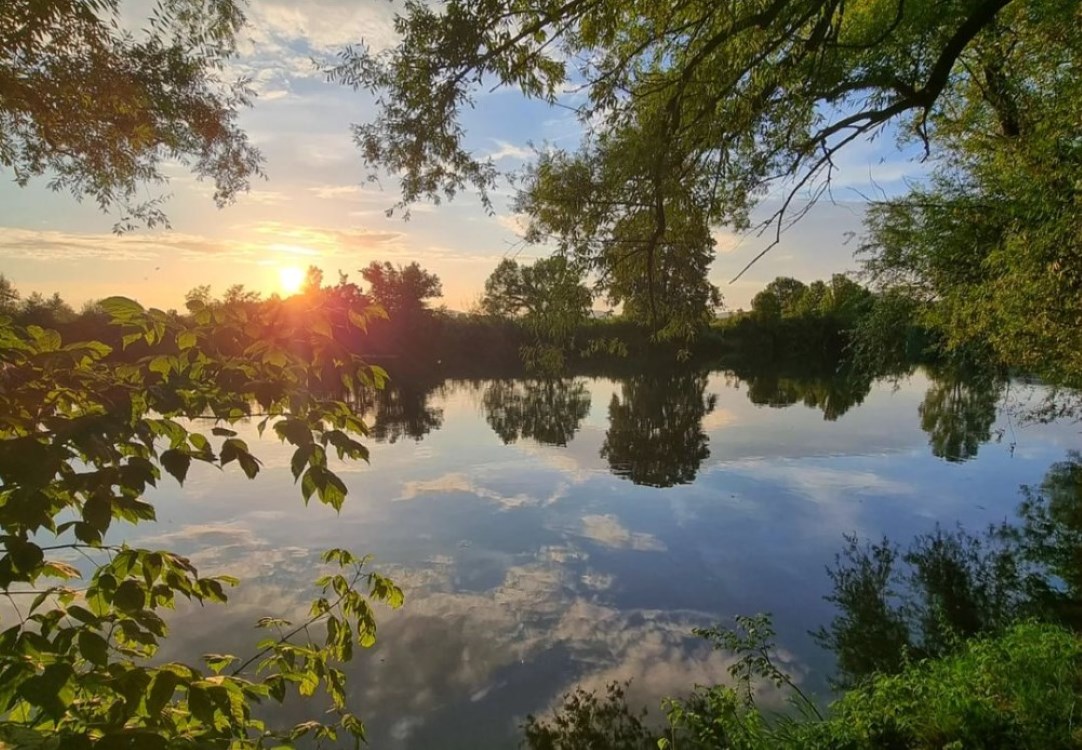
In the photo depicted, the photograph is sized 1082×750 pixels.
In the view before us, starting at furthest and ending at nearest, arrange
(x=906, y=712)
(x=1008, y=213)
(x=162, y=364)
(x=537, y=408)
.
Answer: (x=537, y=408)
(x=1008, y=213)
(x=906, y=712)
(x=162, y=364)

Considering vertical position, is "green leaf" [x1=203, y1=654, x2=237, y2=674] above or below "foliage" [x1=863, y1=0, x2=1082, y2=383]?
below

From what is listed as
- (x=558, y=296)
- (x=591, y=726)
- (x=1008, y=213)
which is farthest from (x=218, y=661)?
(x=1008, y=213)

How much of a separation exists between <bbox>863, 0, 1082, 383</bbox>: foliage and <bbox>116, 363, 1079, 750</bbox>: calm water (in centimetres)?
346

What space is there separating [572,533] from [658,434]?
8.63 meters

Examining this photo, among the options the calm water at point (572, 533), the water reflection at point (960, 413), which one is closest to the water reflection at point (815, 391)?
the water reflection at point (960, 413)

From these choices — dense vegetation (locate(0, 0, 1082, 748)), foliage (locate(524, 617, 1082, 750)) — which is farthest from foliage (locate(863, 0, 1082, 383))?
foliage (locate(524, 617, 1082, 750))

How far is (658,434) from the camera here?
1761cm

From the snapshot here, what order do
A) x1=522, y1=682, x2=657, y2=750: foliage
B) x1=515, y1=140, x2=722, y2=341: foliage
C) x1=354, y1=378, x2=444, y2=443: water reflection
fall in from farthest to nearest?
x1=354, y1=378, x2=444, y2=443: water reflection
x1=515, y1=140, x2=722, y2=341: foliage
x1=522, y1=682, x2=657, y2=750: foliage

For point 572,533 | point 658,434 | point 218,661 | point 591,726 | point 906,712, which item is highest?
point 218,661

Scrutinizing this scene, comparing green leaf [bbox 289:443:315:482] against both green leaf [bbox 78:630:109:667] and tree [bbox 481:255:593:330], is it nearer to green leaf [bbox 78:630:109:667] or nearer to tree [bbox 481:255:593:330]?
green leaf [bbox 78:630:109:667]

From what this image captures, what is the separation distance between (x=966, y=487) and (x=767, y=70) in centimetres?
1021

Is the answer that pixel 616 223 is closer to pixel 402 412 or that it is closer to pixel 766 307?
pixel 402 412

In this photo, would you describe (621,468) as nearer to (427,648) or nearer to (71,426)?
(427,648)

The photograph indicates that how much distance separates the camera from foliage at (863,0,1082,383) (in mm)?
6348
